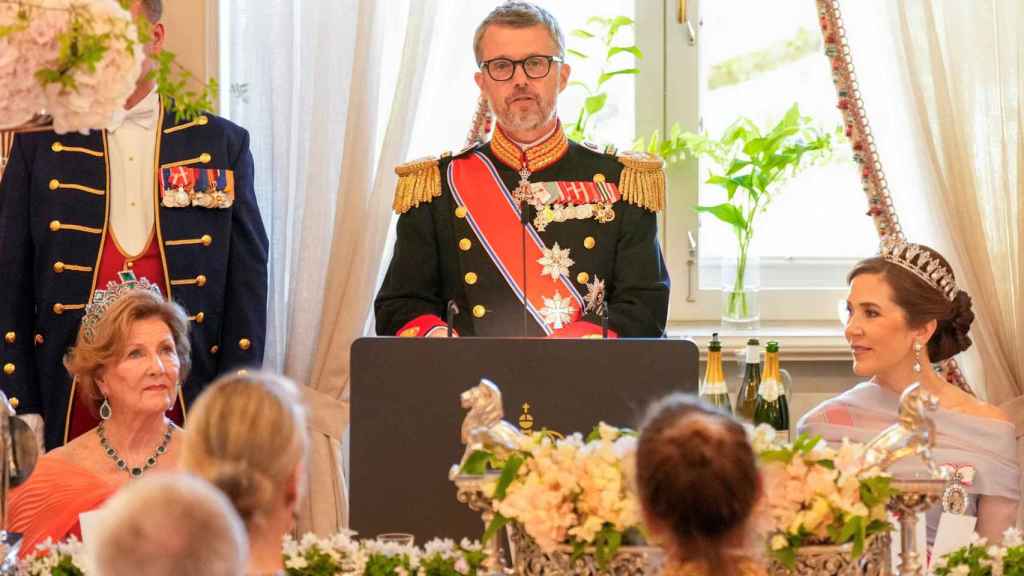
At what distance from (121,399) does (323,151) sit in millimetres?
1077

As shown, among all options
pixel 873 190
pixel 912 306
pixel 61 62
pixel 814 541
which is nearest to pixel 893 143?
pixel 873 190

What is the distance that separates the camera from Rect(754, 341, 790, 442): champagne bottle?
10.0 ft

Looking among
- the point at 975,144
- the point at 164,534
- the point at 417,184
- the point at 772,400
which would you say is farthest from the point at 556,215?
the point at 164,534

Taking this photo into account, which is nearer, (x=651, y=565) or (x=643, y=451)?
(x=643, y=451)

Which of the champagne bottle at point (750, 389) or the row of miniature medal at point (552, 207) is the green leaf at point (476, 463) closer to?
the row of miniature medal at point (552, 207)

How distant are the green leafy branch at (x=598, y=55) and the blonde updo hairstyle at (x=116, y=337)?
138 centimetres

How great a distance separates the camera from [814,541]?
1.77 metres

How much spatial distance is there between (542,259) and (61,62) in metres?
1.43

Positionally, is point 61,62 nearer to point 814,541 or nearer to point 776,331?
point 814,541

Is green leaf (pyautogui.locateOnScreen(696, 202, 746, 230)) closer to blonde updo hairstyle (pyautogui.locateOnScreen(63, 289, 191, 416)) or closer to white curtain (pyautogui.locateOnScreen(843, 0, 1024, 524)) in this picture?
white curtain (pyautogui.locateOnScreen(843, 0, 1024, 524))

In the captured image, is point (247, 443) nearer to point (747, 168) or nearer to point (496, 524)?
point (496, 524)

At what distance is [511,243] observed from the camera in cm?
295

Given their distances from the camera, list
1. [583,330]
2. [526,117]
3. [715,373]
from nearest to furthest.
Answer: [583,330] < [526,117] < [715,373]

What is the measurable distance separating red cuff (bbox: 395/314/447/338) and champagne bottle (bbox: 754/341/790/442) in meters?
0.75
